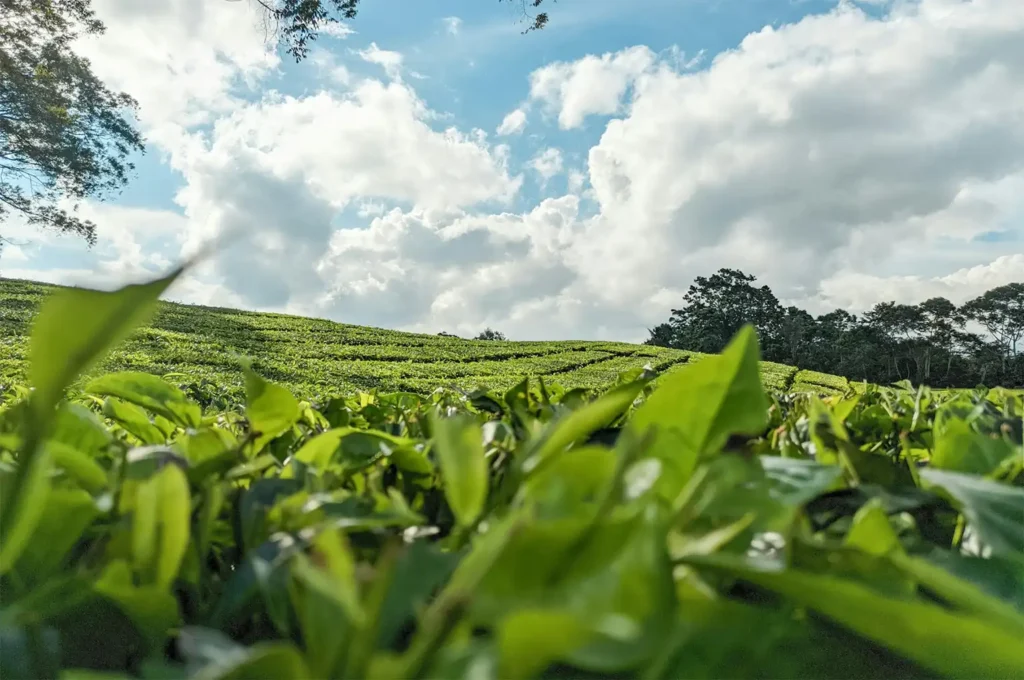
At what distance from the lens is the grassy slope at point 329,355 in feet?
35.0

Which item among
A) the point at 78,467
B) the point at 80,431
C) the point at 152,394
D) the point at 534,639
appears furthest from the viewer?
the point at 152,394

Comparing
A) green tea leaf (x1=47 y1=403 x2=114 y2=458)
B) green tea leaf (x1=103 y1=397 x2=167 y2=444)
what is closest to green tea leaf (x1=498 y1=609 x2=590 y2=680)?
green tea leaf (x1=47 y1=403 x2=114 y2=458)

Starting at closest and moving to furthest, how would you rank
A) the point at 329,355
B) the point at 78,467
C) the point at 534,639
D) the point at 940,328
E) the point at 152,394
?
the point at 534,639 < the point at 78,467 < the point at 152,394 < the point at 329,355 < the point at 940,328

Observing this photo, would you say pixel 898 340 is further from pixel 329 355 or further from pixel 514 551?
pixel 514 551

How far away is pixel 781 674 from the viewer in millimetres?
319

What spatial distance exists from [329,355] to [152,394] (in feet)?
44.7

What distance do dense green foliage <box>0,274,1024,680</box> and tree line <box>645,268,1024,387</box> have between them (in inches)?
1345

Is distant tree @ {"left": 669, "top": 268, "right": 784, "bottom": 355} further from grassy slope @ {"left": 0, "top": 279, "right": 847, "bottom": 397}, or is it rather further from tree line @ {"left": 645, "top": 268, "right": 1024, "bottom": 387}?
grassy slope @ {"left": 0, "top": 279, "right": 847, "bottom": 397}

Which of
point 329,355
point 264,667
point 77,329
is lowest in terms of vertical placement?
point 264,667

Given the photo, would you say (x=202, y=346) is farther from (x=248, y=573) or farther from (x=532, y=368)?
(x=248, y=573)

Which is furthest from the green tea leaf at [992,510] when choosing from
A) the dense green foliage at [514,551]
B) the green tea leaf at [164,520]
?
the green tea leaf at [164,520]

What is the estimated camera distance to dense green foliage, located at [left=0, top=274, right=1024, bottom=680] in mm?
245

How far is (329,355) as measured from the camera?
13992 mm

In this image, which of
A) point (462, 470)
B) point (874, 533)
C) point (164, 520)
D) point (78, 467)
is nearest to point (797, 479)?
point (874, 533)
